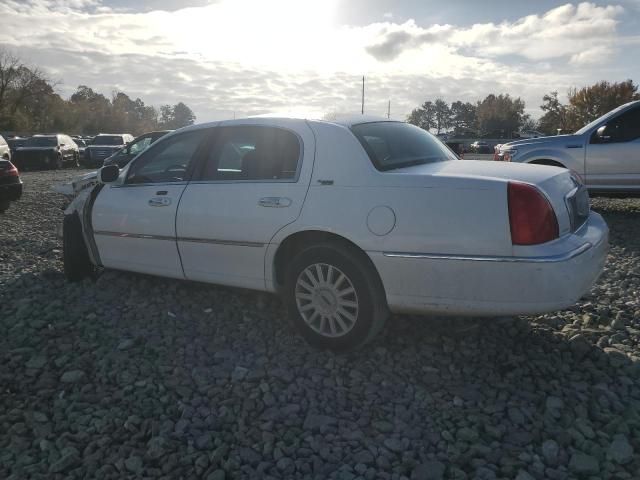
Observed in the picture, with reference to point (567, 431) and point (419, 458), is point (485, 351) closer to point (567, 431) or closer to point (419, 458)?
point (567, 431)

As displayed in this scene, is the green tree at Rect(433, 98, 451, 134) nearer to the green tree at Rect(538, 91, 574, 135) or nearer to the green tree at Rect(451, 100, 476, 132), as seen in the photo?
the green tree at Rect(451, 100, 476, 132)

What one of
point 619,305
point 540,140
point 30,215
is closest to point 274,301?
point 619,305

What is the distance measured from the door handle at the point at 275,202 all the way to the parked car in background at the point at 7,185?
806 cm

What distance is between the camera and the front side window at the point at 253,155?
3904mm

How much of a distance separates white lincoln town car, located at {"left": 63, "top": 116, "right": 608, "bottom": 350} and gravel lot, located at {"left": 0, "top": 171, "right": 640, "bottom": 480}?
0.40 meters

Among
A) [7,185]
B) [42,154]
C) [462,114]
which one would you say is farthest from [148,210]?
[462,114]

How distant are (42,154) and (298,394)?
2440 centimetres

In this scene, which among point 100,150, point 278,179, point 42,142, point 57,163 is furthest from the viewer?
point 100,150

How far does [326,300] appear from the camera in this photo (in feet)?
11.8

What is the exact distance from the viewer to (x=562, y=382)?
10.5ft

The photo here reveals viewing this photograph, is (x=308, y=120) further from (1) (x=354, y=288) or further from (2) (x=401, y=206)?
(1) (x=354, y=288)

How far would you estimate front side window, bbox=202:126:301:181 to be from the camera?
390 centimetres

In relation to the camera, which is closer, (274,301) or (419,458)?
(419,458)

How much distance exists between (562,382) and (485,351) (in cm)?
54
